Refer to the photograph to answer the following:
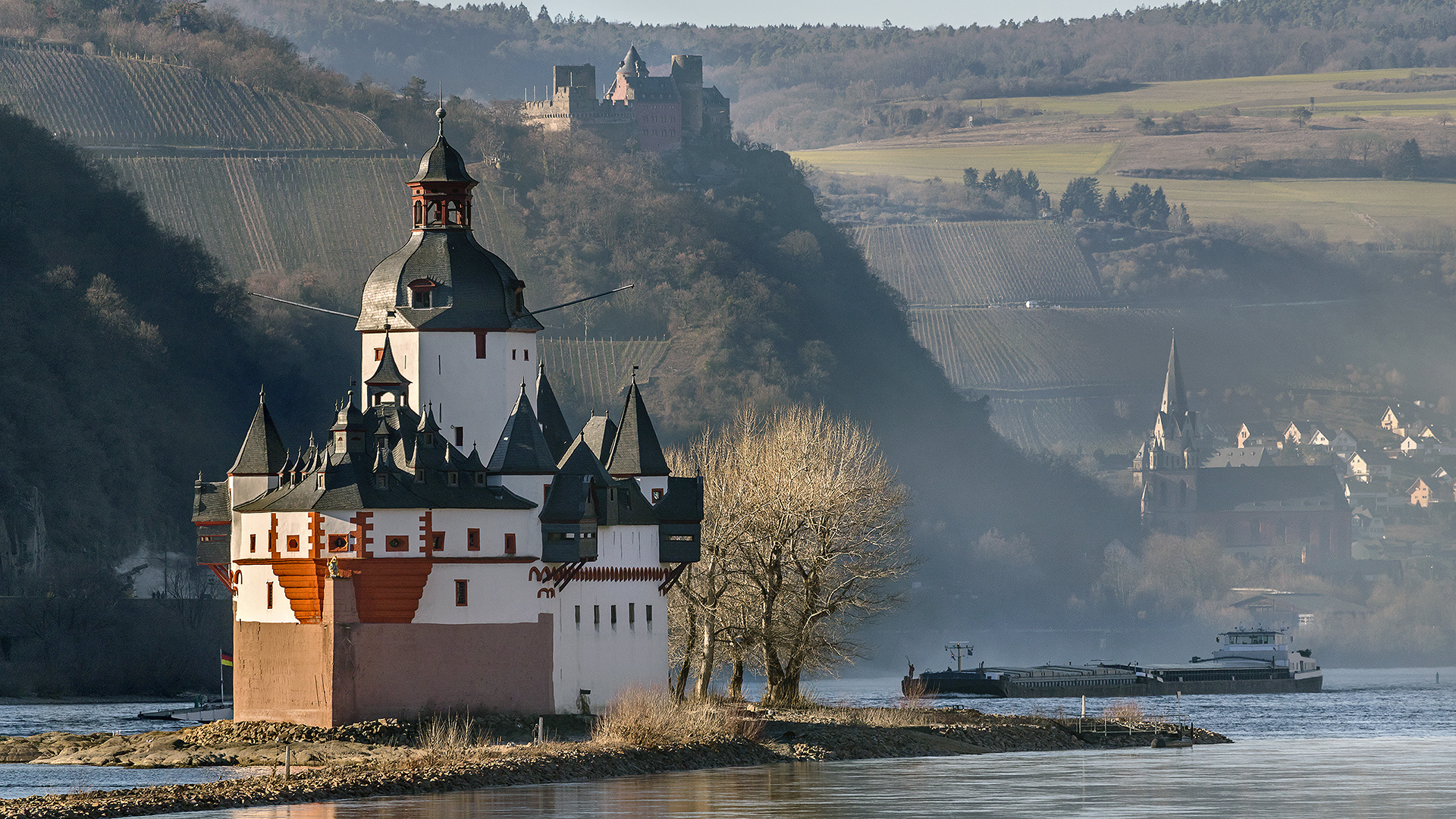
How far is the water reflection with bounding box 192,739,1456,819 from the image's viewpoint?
5591cm

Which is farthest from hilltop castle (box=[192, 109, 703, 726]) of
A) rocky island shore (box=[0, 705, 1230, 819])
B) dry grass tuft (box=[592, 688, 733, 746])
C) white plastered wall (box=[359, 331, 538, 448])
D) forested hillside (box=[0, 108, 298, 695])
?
forested hillside (box=[0, 108, 298, 695])

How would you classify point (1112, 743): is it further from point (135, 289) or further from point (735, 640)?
point (135, 289)

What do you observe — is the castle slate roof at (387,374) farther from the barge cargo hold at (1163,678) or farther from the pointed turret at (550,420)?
the barge cargo hold at (1163,678)

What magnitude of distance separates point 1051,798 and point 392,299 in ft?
106

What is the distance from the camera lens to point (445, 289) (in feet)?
269

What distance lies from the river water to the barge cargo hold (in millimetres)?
68904

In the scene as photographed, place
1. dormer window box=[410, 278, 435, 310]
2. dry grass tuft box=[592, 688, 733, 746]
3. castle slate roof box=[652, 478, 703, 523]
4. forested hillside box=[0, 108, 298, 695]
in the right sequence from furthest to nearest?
forested hillside box=[0, 108, 298, 695]
castle slate roof box=[652, 478, 703, 523]
dormer window box=[410, 278, 435, 310]
dry grass tuft box=[592, 688, 733, 746]

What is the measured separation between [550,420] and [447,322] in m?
5.70

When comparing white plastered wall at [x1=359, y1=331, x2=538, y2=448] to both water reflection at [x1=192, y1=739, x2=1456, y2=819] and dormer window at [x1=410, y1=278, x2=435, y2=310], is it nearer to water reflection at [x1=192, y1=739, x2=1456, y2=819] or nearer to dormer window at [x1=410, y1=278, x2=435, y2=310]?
dormer window at [x1=410, y1=278, x2=435, y2=310]

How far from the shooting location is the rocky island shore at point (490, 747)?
193 ft

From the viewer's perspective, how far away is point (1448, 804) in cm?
5928

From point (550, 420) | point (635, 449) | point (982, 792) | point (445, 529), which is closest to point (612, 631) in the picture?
point (635, 449)

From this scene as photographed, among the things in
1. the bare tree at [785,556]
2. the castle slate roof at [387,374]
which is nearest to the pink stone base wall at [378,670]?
the castle slate roof at [387,374]

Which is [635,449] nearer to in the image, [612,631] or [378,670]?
[612,631]
